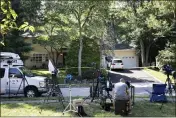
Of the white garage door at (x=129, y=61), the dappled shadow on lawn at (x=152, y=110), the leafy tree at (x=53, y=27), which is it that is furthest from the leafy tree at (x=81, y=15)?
the dappled shadow on lawn at (x=152, y=110)

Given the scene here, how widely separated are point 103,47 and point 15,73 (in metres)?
20.5

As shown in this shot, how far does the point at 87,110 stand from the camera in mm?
Result: 12734

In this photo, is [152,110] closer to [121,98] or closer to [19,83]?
[121,98]

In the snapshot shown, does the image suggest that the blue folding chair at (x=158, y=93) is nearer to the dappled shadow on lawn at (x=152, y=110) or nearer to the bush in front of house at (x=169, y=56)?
the dappled shadow on lawn at (x=152, y=110)

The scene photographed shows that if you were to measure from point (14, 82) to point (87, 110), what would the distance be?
636 centimetres

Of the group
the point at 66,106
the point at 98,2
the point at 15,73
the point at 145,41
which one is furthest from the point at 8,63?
the point at 145,41

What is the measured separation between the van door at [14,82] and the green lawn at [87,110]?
3.18 metres

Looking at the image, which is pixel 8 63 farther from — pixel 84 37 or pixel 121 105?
pixel 84 37

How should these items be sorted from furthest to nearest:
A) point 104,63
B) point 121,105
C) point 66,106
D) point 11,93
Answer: point 104,63
point 11,93
point 66,106
point 121,105

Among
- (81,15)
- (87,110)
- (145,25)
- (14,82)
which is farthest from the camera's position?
(145,25)

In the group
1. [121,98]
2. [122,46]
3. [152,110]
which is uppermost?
[122,46]

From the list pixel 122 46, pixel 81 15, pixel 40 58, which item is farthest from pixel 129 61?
pixel 81 15

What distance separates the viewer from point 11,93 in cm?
1772

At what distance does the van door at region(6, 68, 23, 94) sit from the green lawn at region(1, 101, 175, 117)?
3183 millimetres
